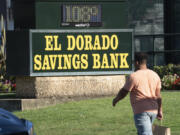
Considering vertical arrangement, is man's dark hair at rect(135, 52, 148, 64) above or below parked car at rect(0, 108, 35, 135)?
above

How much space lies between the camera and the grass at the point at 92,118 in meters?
13.3

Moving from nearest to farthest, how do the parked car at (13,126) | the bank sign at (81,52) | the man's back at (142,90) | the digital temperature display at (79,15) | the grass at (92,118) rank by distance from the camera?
the parked car at (13,126) < the man's back at (142,90) < the grass at (92,118) < the bank sign at (81,52) < the digital temperature display at (79,15)

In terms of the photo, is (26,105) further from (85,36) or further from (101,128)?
(101,128)

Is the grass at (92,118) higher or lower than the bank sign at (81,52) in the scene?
lower

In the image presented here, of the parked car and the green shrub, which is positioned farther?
the green shrub

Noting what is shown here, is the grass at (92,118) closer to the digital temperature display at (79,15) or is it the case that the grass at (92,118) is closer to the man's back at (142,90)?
the digital temperature display at (79,15)

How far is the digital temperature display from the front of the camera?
17891 millimetres

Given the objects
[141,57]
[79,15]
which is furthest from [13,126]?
[79,15]

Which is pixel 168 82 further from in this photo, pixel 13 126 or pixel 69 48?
pixel 13 126

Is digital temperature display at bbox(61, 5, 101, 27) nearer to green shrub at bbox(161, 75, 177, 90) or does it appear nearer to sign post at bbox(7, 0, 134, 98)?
sign post at bbox(7, 0, 134, 98)

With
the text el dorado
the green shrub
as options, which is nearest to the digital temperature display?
the text el dorado

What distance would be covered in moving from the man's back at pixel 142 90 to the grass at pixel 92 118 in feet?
10.9

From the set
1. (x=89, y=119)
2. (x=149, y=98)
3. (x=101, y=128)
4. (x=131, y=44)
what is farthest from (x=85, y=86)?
(x=149, y=98)

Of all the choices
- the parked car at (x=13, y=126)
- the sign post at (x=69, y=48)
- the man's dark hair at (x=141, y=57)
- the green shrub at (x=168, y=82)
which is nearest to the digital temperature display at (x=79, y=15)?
the sign post at (x=69, y=48)
